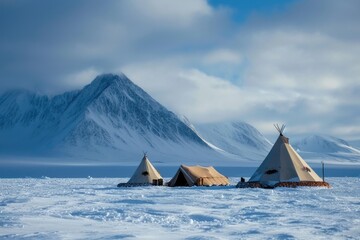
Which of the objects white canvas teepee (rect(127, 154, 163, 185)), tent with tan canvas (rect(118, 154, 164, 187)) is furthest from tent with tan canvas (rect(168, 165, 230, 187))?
white canvas teepee (rect(127, 154, 163, 185))

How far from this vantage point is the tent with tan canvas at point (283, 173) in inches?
1535

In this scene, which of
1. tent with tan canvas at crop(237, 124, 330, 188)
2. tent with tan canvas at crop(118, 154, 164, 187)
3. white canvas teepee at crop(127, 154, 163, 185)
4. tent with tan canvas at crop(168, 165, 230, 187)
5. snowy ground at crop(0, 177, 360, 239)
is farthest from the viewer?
white canvas teepee at crop(127, 154, 163, 185)

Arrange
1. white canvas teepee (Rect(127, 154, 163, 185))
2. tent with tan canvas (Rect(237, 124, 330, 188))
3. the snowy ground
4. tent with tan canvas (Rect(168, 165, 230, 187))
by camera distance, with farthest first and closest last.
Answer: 1. white canvas teepee (Rect(127, 154, 163, 185))
2. tent with tan canvas (Rect(168, 165, 230, 187))
3. tent with tan canvas (Rect(237, 124, 330, 188))
4. the snowy ground

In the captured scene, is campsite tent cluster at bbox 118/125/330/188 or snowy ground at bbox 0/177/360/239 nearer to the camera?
snowy ground at bbox 0/177/360/239

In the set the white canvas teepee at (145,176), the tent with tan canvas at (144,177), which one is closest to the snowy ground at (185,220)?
the tent with tan canvas at (144,177)

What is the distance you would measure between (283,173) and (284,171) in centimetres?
20

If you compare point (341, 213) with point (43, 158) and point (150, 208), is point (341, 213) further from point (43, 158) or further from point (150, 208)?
point (43, 158)

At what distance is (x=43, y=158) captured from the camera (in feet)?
649

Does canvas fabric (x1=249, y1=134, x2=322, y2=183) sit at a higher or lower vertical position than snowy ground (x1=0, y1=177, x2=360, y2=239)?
higher

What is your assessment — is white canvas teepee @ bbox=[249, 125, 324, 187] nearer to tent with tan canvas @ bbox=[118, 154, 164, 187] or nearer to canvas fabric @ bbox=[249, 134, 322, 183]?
canvas fabric @ bbox=[249, 134, 322, 183]

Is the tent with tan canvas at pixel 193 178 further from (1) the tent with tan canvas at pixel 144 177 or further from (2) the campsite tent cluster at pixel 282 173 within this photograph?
(1) the tent with tan canvas at pixel 144 177

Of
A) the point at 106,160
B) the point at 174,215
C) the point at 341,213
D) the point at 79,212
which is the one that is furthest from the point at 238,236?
the point at 106,160

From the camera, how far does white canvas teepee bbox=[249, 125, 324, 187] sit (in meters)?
39.1

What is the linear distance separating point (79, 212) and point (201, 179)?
82.2 feet
